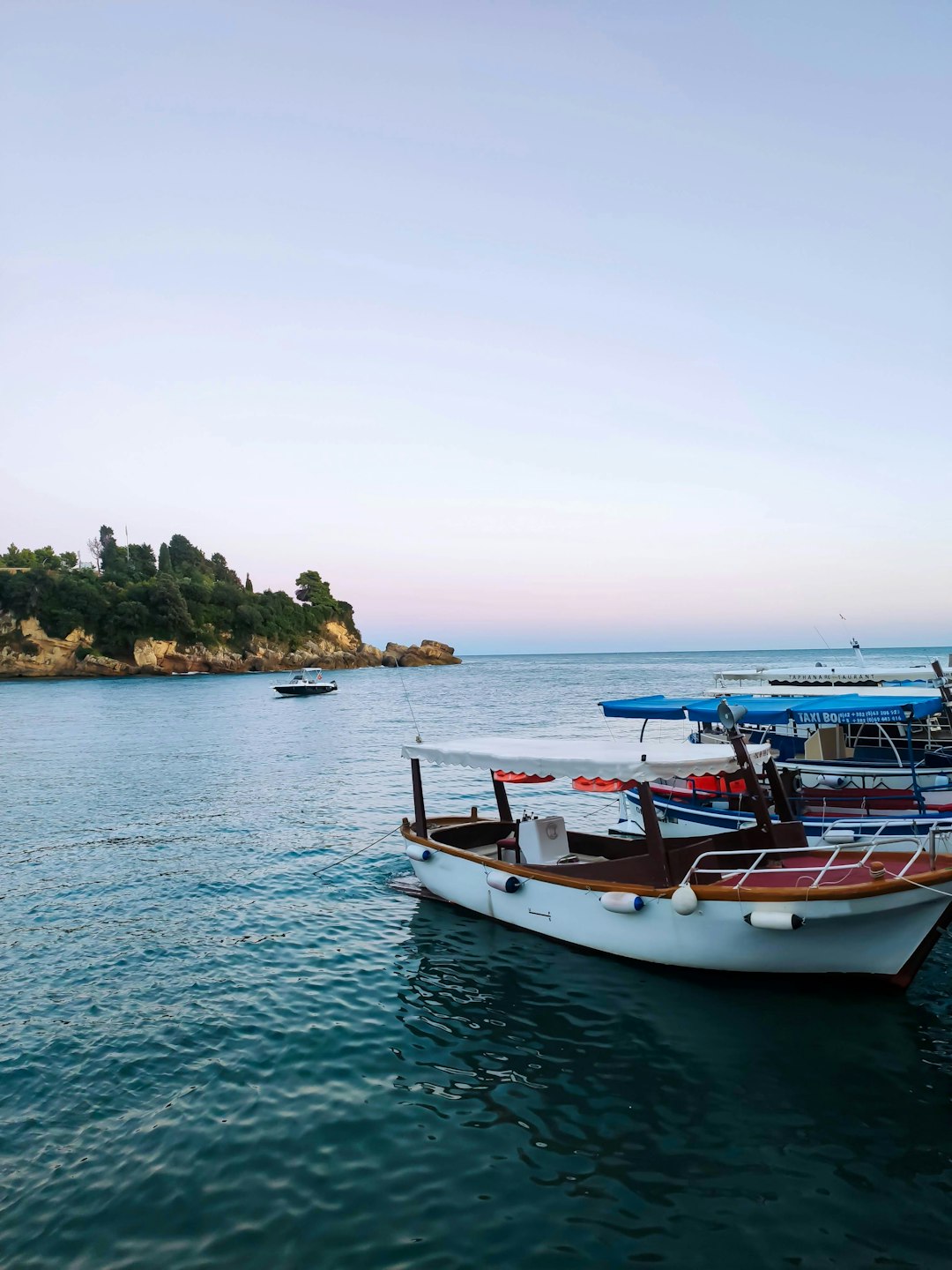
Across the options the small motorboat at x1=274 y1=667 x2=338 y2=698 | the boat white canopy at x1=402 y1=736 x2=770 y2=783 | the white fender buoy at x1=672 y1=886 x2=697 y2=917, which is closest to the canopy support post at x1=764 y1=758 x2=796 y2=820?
the boat white canopy at x1=402 y1=736 x2=770 y2=783

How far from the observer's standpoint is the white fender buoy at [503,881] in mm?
Answer: 12180

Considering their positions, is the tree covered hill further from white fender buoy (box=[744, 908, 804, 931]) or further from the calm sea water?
white fender buoy (box=[744, 908, 804, 931])

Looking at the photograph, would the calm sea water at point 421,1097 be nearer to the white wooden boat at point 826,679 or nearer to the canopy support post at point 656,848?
the canopy support post at point 656,848

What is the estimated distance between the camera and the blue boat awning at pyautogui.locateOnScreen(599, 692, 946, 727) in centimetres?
1441

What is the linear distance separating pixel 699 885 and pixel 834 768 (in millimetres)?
8895

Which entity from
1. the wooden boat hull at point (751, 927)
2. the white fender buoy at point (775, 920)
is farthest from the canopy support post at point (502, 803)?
the white fender buoy at point (775, 920)

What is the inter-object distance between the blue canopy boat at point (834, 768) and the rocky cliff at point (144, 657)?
391ft

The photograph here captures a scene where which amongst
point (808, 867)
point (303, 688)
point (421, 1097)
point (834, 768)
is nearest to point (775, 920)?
point (808, 867)

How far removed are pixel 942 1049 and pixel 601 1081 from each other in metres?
4.09

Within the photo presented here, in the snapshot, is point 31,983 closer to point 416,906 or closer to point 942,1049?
point 416,906

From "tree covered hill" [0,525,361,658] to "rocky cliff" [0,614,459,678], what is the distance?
1.46 m

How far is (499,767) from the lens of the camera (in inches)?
492

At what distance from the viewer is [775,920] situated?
30.7 ft

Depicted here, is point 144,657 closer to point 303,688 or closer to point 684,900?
point 303,688
